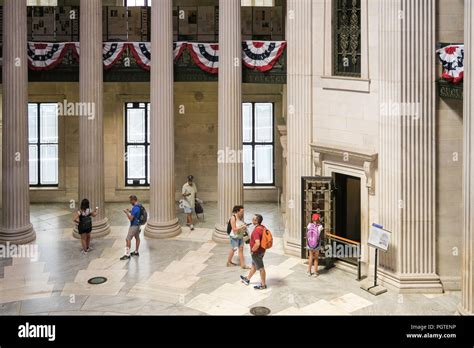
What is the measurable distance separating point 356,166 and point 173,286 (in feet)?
19.1

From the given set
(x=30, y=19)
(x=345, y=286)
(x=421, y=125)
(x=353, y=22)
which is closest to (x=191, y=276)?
(x=345, y=286)

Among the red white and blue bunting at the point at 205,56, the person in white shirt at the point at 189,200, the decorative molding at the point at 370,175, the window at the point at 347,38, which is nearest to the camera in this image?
the decorative molding at the point at 370,175

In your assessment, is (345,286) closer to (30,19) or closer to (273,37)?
(273,37)

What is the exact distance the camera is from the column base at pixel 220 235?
19.6 meters

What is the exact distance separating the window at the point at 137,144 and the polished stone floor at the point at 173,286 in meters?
6.40

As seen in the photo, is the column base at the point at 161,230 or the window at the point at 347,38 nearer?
the window at the point at 347,38

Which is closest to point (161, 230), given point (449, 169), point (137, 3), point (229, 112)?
point (229, 112)

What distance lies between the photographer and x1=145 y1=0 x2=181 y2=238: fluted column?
19562 millimetres

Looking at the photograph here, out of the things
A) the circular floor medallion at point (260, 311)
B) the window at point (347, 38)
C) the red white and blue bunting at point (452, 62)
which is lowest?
the circular floor medallion at point (260, 311)

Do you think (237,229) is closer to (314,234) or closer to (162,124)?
(314,234)

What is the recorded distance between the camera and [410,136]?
14.8 meters

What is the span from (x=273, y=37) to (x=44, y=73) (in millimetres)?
8778

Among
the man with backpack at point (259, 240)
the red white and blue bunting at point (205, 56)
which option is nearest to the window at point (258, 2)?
the red white and blue bunting at point (205, 56)

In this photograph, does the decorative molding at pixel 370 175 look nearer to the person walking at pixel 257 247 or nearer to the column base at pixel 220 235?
the person walking at pixel 257 247
